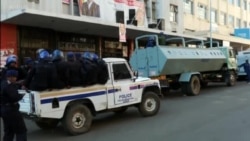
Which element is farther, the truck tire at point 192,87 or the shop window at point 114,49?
the shop window at point 114,49

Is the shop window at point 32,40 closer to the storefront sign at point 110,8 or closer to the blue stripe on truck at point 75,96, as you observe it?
the storefront sign at point 110,8

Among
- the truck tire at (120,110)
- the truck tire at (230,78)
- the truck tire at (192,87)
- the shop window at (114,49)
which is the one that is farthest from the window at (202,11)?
the truck tire at (120,110)

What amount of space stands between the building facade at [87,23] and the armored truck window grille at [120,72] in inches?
266

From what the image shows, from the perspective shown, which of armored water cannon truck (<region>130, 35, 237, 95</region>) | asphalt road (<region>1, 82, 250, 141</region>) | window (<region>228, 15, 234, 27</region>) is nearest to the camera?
asphalt road (<region>1, 82, 250, 141</region>)

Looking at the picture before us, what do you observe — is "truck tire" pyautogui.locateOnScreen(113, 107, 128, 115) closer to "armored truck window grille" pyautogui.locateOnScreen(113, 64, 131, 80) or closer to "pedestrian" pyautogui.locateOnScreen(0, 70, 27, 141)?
"armored truck window grille" pyautogui.locateOnScreen(113, 64, 131, 80)

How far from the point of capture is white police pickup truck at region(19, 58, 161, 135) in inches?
381

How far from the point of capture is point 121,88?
38.1 feet

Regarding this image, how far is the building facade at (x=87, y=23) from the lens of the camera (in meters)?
20.9

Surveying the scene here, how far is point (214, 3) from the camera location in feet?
167

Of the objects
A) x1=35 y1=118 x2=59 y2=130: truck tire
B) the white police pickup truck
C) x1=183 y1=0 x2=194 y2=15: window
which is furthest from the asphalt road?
x1=183 y1=0 x2=194 y2=15: window

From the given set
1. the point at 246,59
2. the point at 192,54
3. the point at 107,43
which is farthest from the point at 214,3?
Answer: the point at 192,54

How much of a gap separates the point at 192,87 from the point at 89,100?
9.32 meters

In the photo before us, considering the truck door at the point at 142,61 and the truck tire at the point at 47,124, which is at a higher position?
the truck door at the point at 142,61

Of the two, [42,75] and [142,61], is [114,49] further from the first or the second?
[42,75]
